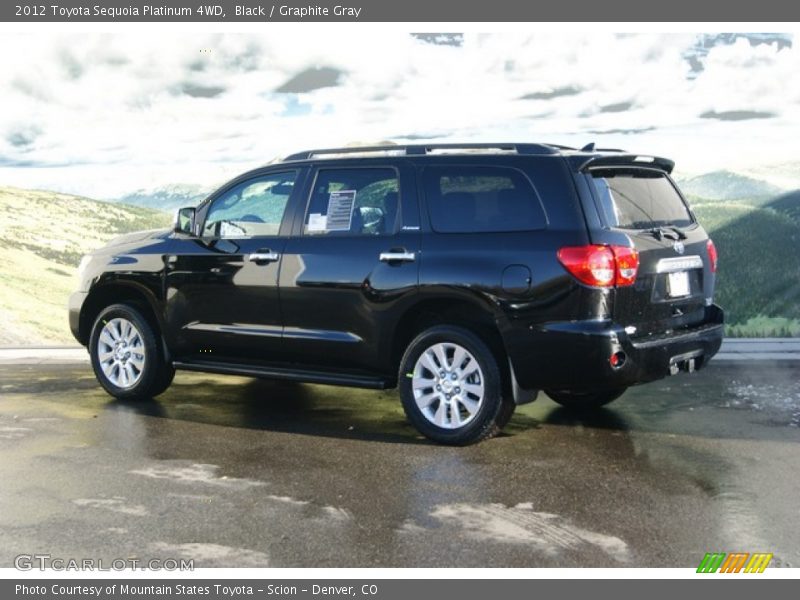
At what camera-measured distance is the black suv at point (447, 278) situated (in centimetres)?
672

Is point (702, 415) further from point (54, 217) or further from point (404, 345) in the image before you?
point (54, 217)

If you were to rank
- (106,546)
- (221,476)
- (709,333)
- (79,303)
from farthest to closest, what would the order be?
1. (79,303)
2. (709,333)
3. (221,476)
4. (106,546)

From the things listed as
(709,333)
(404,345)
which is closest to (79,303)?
(404,345)

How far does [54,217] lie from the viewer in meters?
16.5

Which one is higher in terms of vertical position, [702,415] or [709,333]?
[709,333]

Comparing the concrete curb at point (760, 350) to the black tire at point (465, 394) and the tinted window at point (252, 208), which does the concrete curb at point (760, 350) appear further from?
the tinted window at point (252, 208)

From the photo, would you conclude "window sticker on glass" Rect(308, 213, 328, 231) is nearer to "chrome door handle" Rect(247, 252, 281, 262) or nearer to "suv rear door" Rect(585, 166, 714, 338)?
"chrome door handle" Rect(247, 252, 281, 262)

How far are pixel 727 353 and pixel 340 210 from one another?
5.35m

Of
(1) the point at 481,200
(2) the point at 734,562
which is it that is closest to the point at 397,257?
(1) the point at 481,200

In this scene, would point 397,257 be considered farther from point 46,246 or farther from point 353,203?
point 46,246

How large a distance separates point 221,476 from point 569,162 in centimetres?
295

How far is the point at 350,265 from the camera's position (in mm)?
7516

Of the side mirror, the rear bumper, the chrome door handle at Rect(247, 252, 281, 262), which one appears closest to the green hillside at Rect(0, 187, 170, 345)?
the side mirror

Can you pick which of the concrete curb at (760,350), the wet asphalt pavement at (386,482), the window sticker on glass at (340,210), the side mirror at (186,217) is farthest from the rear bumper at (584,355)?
the concrete curb at (760,350)
